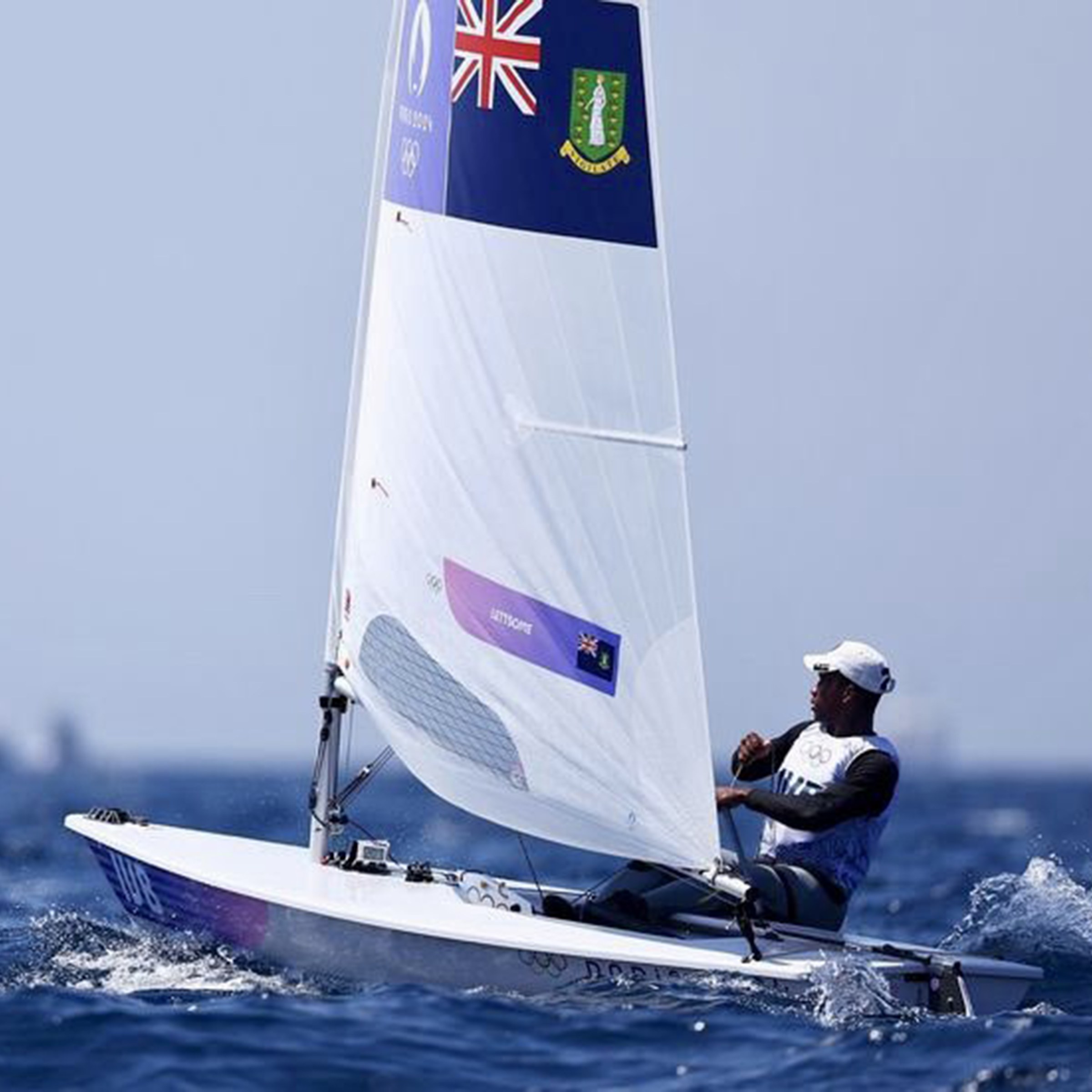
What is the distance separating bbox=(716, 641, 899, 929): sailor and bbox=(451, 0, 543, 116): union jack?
247cm

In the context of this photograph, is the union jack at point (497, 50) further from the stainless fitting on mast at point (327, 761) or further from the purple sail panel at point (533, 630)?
the stainless fitting on mast at point (327, 761)

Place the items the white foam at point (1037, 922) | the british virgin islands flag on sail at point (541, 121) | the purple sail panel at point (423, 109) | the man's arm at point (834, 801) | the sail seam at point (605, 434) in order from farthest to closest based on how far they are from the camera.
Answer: the white foam at point (1037, 922)
the purple sail panel at point (423, 109)
the british virgin islands flag on sail at point (541, 121)
the sail seam at point (605, 434)
the man's arm at point (834, 801)

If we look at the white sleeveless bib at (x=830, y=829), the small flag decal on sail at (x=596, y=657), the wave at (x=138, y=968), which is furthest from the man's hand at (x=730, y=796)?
the wave at (x=138, y=968)

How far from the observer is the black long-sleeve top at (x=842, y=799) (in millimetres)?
9242

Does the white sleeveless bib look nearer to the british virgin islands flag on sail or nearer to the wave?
the wave

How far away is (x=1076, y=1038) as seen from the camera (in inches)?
327

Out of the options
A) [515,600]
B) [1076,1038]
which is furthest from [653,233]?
[1076,1038]

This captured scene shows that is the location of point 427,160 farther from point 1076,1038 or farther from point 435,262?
point 1076,1038

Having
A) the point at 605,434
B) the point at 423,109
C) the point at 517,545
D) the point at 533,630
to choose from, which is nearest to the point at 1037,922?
the point at 533,630

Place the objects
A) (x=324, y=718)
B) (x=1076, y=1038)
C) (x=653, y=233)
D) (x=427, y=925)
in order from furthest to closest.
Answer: (x=324, y=718) < (x=653, y=233) < (x=427, y=925) < (x=1076, y=1038)

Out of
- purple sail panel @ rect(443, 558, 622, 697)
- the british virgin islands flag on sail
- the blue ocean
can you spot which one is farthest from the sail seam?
the blue ocean

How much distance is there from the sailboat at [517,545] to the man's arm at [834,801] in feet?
0.69

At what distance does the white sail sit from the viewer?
9422 millimetres

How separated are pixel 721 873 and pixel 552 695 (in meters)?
0.94
